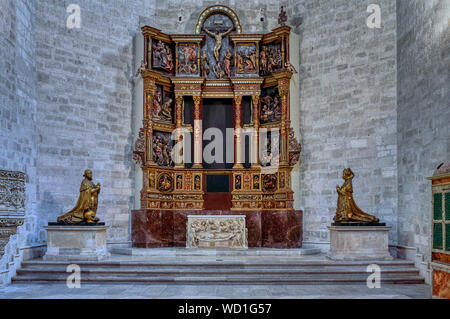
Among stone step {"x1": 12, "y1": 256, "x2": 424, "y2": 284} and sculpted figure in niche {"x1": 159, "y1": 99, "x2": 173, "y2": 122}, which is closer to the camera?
stone step {"x1": 12, "y1": 256, "x2": 424, "y2": 284}

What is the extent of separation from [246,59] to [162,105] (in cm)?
289

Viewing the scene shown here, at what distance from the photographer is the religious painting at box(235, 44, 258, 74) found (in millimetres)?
13930

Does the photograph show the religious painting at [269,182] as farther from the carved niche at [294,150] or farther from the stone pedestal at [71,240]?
the stone pedestal at [71,240]

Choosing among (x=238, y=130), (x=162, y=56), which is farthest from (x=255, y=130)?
(x=162, y=56)

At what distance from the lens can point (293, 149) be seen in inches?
514

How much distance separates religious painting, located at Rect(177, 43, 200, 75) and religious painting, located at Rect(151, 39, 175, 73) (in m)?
0.26

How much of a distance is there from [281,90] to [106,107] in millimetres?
5038

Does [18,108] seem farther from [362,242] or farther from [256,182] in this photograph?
[362,242]

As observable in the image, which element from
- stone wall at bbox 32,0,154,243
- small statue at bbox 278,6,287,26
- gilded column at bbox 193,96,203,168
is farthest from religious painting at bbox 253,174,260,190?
small statue at bbox 278,6,287,26

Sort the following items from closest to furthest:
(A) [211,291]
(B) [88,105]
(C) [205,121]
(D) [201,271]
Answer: (A) [211,291] < (D) [201,271] < (B) [88,105] < (C) [205,121]

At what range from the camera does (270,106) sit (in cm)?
1401

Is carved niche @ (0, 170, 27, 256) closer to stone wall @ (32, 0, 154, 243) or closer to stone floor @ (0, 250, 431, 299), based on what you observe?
stone floor @ (0, 250, 431, 299)

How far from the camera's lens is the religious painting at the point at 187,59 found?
13.9 m
